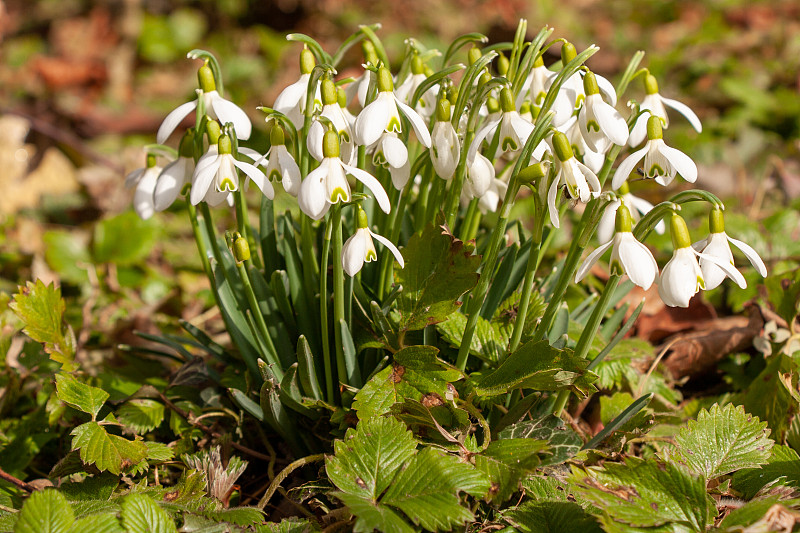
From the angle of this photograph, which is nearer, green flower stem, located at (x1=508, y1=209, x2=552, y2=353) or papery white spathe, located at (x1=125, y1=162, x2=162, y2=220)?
green flower stem, located at (x1=508, y1=209, x2=552, y2=353)

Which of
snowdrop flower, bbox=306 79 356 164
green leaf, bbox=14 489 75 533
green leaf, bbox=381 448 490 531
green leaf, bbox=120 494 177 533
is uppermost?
snowdrop flower, bbox=306 79 356 164

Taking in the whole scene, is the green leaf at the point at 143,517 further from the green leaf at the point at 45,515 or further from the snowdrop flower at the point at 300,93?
the snowdrop flower at the point at 300,93

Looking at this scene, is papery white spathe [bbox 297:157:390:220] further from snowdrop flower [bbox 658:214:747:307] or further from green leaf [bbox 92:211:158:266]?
green leaf [bbox 92:211:158:266]

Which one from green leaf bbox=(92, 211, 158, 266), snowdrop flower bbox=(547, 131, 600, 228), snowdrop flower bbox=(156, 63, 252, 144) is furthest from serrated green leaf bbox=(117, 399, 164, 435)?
green leaf bbox=(92, 211, 158, 266)

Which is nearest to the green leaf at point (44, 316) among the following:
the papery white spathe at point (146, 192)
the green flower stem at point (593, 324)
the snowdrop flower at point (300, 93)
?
the papery white spathe at point (146, 192)

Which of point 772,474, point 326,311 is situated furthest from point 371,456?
point 772,474

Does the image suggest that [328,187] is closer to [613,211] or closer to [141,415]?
[613,211]
